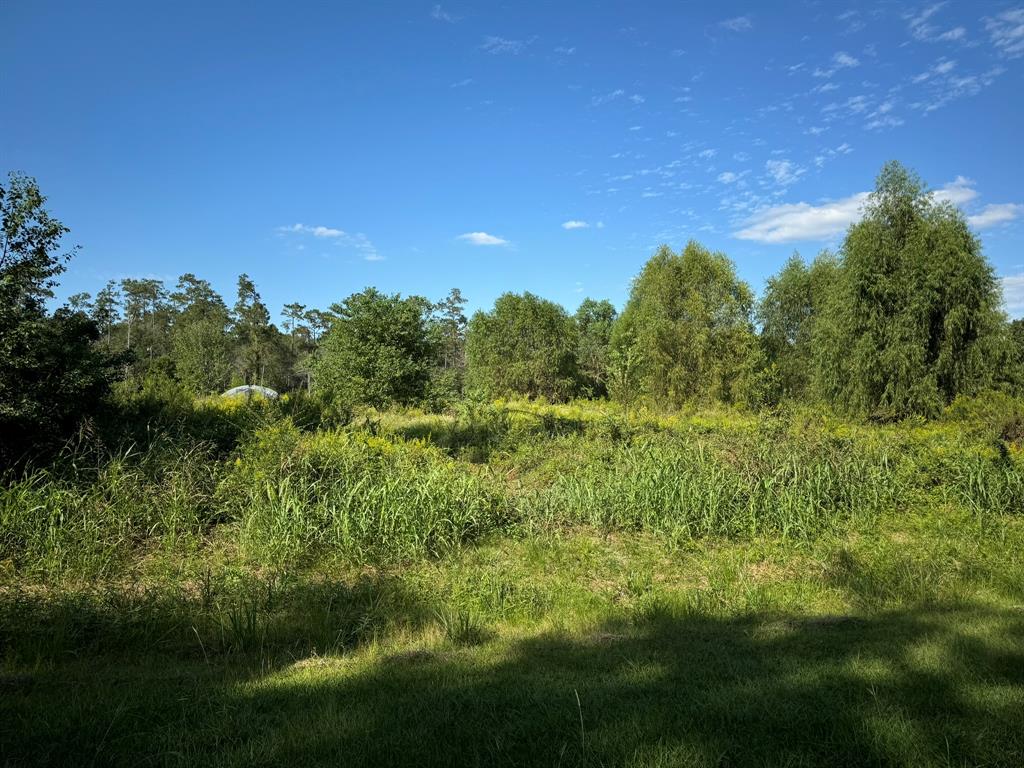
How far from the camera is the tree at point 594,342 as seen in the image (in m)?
35.7

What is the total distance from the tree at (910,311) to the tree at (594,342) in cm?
1487

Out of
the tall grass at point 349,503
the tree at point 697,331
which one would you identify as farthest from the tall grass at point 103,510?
the tree at point 697,331

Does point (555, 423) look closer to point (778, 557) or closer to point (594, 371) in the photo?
point (778, 557)

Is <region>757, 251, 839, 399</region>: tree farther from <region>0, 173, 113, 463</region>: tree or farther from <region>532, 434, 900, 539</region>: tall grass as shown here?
<region>0, 173, 113, 463</region>: tree

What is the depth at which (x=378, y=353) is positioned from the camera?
20.0m

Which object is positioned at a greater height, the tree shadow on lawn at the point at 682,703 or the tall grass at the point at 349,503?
the tall grass at the point at 349,503

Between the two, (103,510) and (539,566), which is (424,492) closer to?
(539,566)

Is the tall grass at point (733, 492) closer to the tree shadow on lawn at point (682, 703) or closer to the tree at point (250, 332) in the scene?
the tree shadow on lawn at point (682, 703)

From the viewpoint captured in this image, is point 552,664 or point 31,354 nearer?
point 552,664

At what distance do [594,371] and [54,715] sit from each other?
120ft

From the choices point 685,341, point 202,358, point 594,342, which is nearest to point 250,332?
point 202,358

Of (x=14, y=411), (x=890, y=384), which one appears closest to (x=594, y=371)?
(x=890, y=384)

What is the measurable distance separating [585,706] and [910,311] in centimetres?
1388

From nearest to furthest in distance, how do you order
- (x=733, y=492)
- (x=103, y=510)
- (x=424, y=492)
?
(x=103, y=510), (x=424, y=492), (x=733, y=492)
